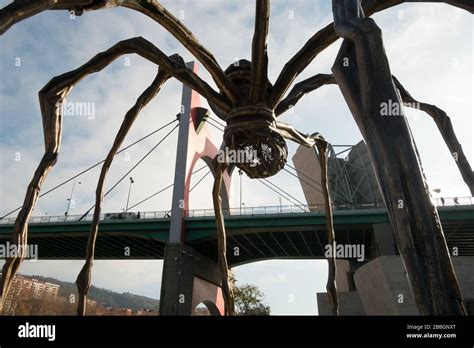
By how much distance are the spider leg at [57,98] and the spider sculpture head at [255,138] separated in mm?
351

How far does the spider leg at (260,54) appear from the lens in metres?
3.71

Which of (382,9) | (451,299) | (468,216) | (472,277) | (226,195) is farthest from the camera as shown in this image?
(226,195)

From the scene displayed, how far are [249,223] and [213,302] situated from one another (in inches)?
523

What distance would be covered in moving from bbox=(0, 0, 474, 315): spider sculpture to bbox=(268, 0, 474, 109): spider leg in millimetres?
12

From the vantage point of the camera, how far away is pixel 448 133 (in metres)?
4.07

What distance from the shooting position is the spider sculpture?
1.25 m

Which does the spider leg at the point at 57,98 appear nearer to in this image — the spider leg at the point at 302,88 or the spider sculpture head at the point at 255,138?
the spider sculpture head at the point at 255,138

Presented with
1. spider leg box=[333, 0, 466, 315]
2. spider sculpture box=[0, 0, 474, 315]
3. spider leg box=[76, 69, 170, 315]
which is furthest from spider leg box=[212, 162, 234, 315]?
spider leg box=[333, 0, 466, 315]

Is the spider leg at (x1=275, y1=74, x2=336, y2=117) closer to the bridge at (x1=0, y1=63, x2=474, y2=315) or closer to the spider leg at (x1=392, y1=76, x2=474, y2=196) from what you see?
the spider leg at (x1=392, y1=76, x2=474, y2=196)

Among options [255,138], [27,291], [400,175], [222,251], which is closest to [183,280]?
[222,251]
